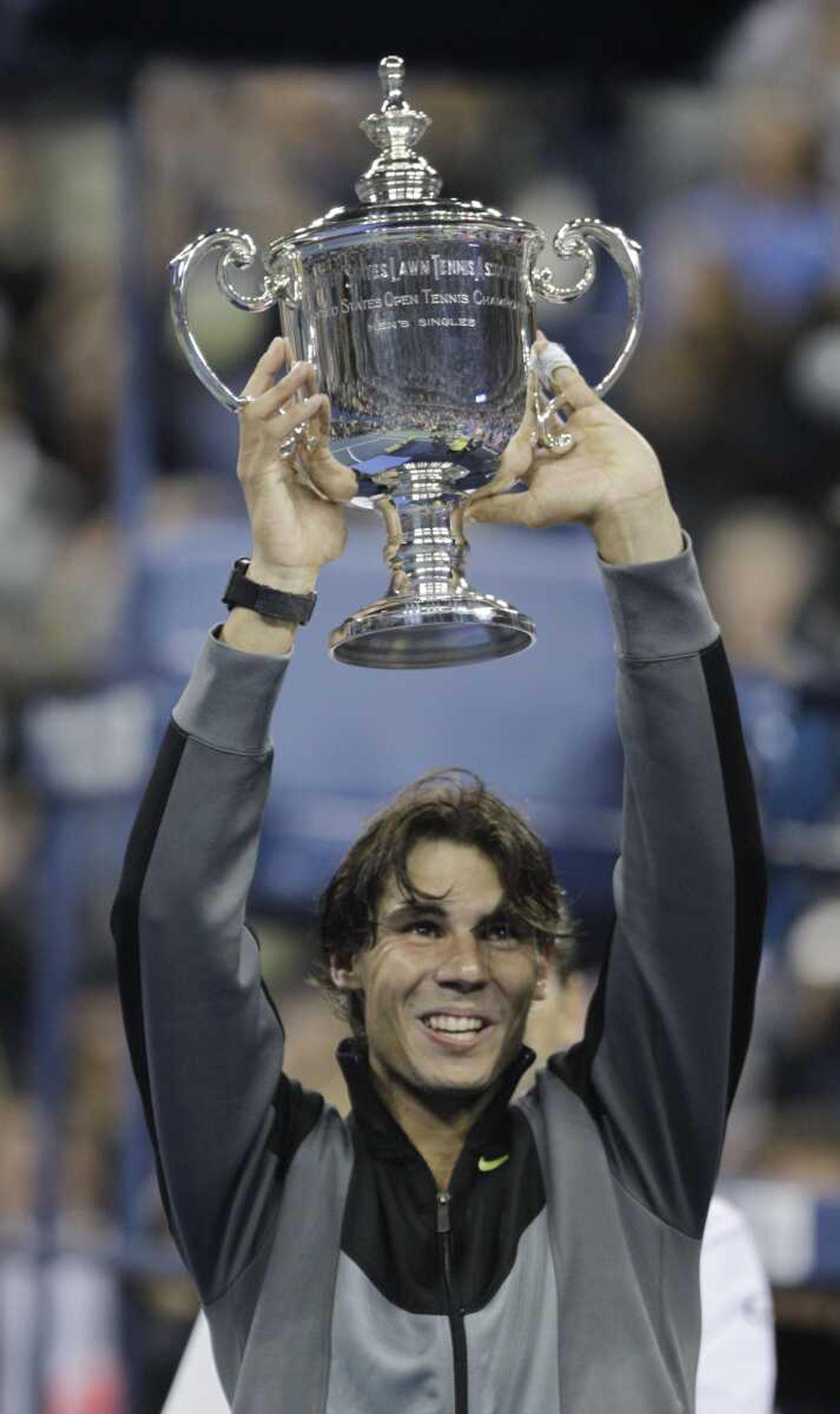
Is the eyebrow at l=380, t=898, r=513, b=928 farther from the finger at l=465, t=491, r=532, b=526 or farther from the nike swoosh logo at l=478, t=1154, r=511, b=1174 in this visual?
the finger at l=465, t=491, r=532, b=526

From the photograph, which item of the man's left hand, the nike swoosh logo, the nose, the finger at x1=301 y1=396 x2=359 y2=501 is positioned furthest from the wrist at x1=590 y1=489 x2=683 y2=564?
the nike swoosh logo

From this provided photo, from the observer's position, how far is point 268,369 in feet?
5.53

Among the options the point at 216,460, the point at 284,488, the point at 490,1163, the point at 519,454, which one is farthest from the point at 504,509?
the point at 216,460

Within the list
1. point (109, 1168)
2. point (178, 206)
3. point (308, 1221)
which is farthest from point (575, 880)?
point (308, 1221)

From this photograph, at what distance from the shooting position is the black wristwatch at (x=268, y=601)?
5.43 ft

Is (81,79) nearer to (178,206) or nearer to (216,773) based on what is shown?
(178,206)

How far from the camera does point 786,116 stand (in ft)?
11.9

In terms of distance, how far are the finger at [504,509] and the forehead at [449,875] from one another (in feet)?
0.88

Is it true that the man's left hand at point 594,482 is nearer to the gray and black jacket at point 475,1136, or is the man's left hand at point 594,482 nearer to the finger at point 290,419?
the gray and black jacket at point 475,1136

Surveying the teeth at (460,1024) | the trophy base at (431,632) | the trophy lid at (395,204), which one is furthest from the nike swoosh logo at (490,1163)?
the trophy lid at (395,204)

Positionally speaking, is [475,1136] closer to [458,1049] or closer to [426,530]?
[458,1049]

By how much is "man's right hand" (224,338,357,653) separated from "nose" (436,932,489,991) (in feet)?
0.91

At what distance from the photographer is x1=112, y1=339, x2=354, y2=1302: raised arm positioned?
5.37 ft

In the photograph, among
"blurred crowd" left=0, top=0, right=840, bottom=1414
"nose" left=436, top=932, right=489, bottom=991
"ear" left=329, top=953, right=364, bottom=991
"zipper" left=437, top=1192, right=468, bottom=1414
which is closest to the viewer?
"zipper" left=437, top=1192, right=468, bottom=1414
